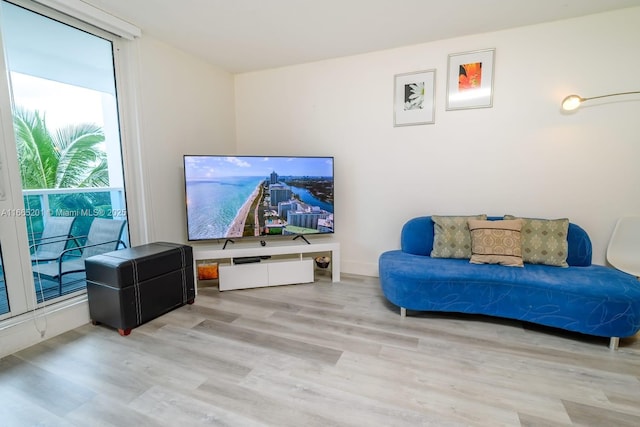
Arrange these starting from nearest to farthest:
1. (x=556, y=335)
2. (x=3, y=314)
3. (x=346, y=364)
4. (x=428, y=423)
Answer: (x=428, y=423)
(x=346, y=364)
(x=3, y=314)
(x=556, y=335)

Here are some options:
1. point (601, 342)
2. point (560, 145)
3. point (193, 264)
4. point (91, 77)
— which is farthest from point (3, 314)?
point (560, 145)

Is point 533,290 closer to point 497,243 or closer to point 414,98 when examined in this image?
point 497,243

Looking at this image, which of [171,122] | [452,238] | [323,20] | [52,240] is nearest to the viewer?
[52,240]

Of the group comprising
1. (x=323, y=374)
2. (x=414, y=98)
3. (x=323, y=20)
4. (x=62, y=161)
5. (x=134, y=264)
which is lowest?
(x=323, y=374)

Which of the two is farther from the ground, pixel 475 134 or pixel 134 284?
pixel 475 134

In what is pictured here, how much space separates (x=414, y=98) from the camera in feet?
10.2

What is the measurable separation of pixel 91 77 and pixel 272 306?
2.58 meters

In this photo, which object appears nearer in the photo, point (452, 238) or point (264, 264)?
point (452, 238)

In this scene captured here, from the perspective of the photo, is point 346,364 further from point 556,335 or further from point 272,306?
point 556,335

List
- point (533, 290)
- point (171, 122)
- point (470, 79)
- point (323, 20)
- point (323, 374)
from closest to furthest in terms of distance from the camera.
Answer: point (323, 374) → point (533, 290) → point (323, 20) → point (470, 79) → point (171, 122)

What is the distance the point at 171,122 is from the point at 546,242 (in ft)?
12.1

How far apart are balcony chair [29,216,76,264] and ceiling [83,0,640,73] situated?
169 centimetres

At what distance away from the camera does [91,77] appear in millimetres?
2615

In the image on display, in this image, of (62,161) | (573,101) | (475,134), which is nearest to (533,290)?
(475,134)
